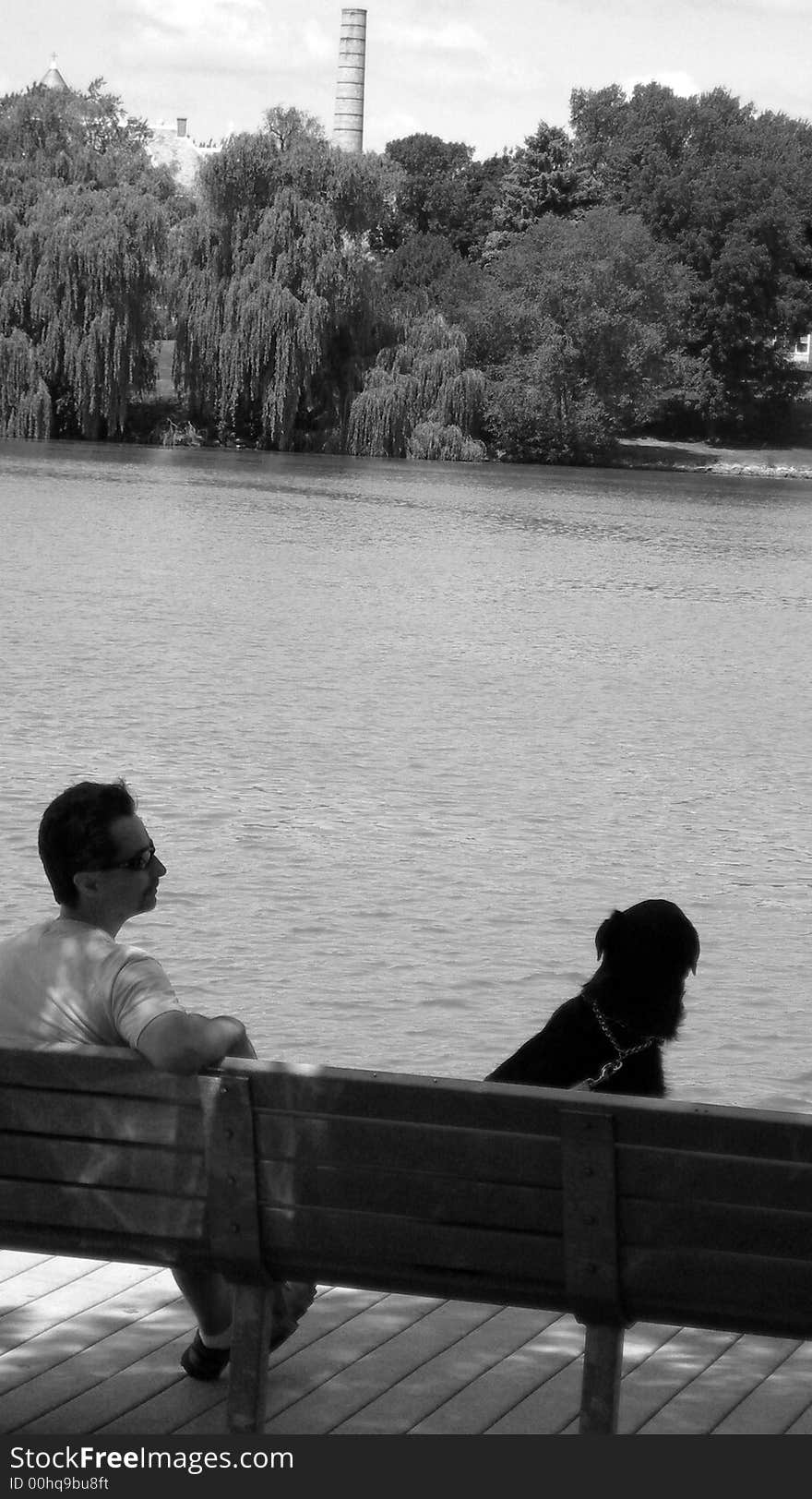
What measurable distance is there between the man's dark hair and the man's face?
A: 1cm

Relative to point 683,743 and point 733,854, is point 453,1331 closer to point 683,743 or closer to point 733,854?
point 733,854

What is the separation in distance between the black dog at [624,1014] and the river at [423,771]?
3.58 m

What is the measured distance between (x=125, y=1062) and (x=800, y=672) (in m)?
17.0

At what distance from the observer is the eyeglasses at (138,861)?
3.40 m

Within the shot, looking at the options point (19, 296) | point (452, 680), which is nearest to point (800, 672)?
point (452, 680)

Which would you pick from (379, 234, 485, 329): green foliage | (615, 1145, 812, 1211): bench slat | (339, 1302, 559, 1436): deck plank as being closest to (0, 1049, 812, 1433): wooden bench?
A: (615, 1145, 812, 1211): bench slat

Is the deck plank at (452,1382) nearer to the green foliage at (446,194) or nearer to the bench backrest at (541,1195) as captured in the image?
the bench backrest at (541,1195)

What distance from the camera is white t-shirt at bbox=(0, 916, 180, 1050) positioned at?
3303 mm

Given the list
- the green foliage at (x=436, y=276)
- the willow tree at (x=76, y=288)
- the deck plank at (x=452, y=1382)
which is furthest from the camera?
the green foliage at (x=436, y=276)

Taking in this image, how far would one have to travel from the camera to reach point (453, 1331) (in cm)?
386

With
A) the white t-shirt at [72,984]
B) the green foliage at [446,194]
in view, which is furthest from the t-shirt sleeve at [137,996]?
the green foliage at [446,194]

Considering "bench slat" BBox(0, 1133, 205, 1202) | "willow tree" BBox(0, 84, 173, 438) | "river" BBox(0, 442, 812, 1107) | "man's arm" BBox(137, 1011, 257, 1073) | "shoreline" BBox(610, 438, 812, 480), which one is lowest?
"river" BBox(0, 442, 812, 1107)

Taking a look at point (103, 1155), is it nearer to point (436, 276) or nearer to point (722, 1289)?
point (722, 1289)

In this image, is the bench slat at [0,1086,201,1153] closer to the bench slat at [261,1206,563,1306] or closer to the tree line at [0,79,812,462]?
the bench slat at [261,1206,563,1306]
